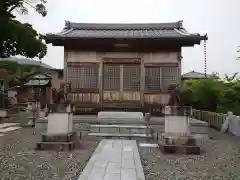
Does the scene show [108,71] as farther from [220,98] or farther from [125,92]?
[220,98]

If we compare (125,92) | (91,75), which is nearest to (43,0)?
(91,75)

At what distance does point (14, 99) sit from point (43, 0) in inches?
815

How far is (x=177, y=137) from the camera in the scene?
9.65 meters

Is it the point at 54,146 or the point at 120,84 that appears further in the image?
the point at 120,84

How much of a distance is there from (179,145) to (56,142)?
380 cm

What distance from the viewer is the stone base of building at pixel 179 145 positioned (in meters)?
9.44

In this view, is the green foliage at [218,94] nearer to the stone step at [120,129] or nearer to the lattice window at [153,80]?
the lattice window at [153,80]

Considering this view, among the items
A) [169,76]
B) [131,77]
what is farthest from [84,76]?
[169,76]

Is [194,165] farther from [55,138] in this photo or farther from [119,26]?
[119,26]

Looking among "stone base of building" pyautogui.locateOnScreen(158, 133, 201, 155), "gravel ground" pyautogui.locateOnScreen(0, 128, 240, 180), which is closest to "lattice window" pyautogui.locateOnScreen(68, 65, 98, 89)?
"gravel ground" pyautogui.locateOnScreen(0, 128, 240, 180)

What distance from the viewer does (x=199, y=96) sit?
66.9ft

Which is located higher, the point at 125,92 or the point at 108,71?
the point at 108,71

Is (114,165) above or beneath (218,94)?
beneath

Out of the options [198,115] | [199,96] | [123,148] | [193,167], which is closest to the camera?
[193,167]
